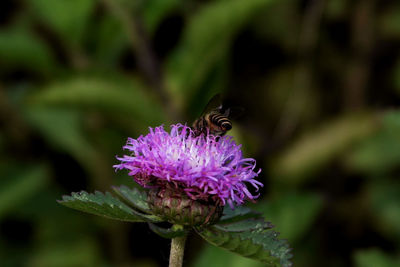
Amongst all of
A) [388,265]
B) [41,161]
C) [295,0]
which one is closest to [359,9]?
[295,0]

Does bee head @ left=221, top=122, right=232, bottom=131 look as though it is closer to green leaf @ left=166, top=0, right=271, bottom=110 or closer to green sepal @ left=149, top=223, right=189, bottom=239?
green sepal @ left=149, top=223, right=189, bottom=239

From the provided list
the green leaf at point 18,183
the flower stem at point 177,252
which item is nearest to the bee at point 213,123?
the flower stem at point 177,252

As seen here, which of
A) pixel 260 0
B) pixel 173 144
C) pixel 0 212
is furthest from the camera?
pixel 0 212

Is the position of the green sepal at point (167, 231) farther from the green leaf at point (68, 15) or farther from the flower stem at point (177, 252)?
the green leaf at point (68, 15)

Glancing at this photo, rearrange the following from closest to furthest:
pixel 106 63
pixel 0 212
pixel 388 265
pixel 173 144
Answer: pixel 173 144, pixel 388 265, pixel 0 212, pixel 106 63

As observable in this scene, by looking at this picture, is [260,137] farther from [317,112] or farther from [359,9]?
[359,9]

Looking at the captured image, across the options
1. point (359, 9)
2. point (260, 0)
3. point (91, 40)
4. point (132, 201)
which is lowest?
point (132, 201)
